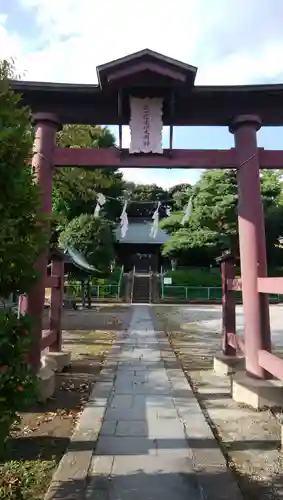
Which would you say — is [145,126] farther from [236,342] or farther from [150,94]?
[236,342]

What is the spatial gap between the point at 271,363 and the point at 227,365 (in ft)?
7.87

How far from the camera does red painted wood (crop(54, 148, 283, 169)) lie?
256 inches

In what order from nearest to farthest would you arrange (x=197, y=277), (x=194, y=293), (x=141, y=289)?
(x=194, y=293) → (x=197, y=277) → (x=141, y=289)

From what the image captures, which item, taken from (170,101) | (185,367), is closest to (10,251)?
(170,101)

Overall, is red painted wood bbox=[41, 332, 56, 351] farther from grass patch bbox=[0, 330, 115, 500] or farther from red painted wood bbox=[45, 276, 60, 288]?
red painted wood bbox=[45, 276, 60, 288]

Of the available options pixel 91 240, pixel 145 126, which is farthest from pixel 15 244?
pixel 91 240

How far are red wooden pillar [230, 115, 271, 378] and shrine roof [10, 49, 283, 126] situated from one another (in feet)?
1.10

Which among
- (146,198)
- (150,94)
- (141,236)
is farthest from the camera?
(146,198)

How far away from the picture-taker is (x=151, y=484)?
331 cm

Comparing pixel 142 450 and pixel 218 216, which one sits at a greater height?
pixel 218 216

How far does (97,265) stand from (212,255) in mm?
12000

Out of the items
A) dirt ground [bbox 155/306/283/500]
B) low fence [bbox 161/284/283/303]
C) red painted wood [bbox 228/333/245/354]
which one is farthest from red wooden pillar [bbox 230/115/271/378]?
low fence [bbox 161/284/283/303]

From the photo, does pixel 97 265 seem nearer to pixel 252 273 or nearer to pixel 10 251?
pixel 252 273

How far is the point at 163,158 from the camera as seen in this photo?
660 cm
